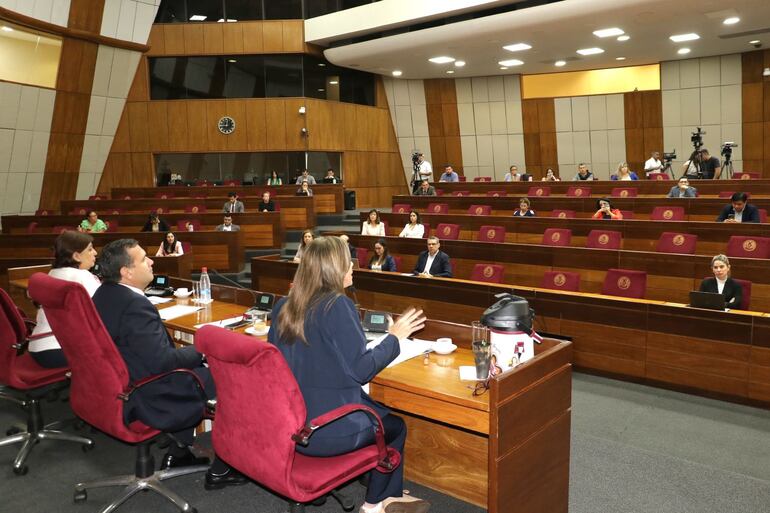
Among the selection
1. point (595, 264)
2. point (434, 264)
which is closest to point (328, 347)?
Result: point (434, 264)

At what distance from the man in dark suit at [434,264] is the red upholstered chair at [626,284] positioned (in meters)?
1.64

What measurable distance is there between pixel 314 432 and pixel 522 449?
773mm

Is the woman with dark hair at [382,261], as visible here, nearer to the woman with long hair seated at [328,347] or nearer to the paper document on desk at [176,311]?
the paper document on desk at [176,311]

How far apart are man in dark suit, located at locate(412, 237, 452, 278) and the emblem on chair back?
173cm

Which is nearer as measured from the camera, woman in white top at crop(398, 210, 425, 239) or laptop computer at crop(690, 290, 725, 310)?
laptop computer at crop(690, 290, 725, 310)

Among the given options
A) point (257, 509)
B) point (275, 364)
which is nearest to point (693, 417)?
point (257, 509)

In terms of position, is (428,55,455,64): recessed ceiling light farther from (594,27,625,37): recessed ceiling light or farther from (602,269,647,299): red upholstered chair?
(602,269,647,299): red upholstered chair

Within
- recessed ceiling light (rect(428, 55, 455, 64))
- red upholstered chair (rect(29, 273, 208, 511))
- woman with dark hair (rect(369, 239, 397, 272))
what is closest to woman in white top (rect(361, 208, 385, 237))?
woman with dark hair (rect(369, 239, 397, 272))

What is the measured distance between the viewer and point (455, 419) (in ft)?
7.43

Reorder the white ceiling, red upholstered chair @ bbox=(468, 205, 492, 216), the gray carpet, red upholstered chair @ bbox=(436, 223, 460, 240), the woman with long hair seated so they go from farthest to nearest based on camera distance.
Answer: red upholstered chair @ bbox=(468, 205, 492, 216) → the white ceiling → red upholstered chair @ bbox=(436, 223, 460, 240) → the gray carpet → the woman with long hair seated

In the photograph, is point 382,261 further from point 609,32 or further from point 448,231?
point 609,32

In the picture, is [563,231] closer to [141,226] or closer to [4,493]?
[4,493]

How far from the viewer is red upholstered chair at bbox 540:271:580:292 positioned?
546 centimetres

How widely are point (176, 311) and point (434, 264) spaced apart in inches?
129
